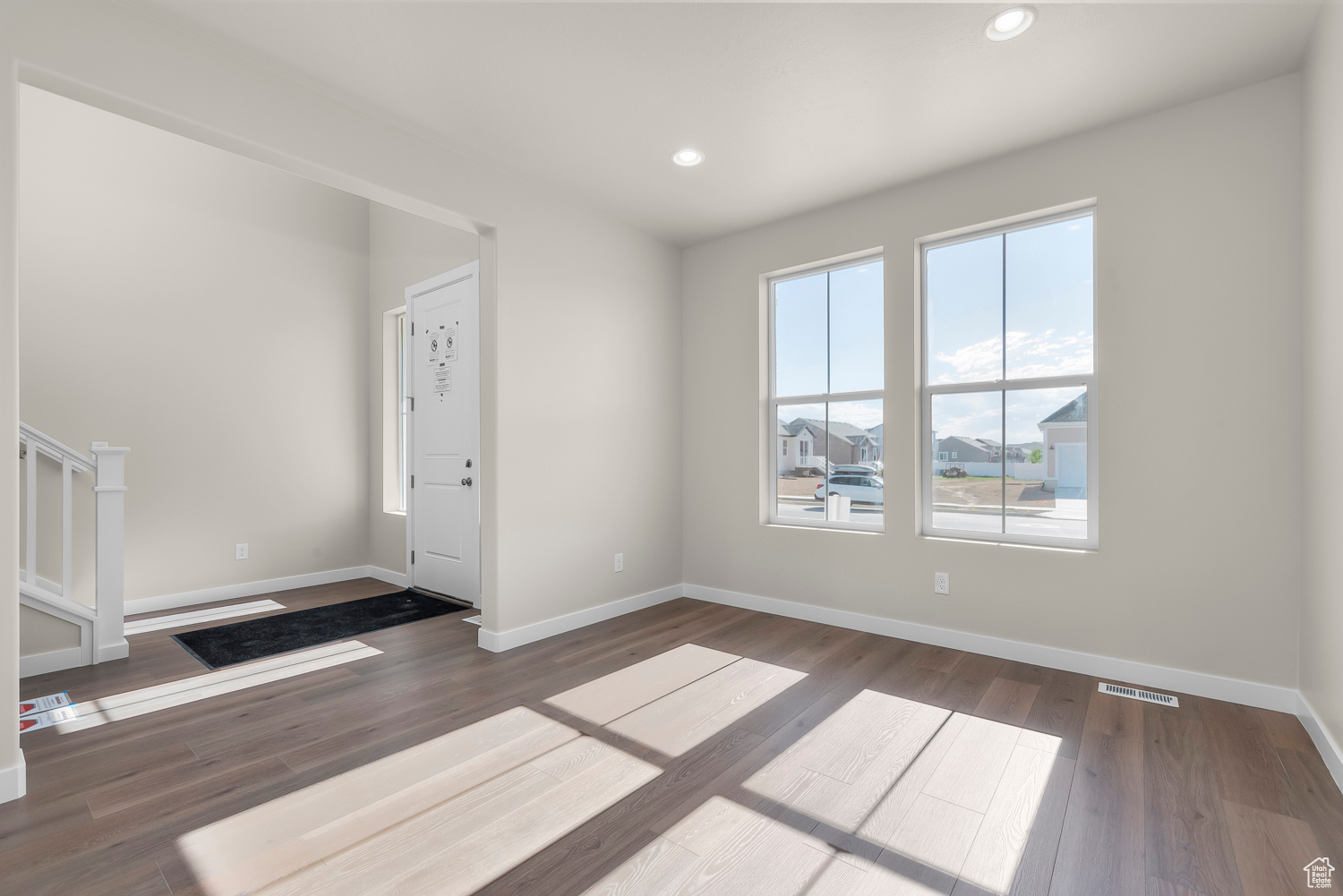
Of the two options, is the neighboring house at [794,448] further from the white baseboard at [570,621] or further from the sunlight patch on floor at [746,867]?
the sunlight patch on floor at [746,867]

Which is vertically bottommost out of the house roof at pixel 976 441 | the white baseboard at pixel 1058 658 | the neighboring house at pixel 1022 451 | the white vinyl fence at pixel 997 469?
the white baseboard at pixel 1058 658

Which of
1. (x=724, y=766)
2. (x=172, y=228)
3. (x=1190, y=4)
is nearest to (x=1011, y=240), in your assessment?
(x=1190, y=4)

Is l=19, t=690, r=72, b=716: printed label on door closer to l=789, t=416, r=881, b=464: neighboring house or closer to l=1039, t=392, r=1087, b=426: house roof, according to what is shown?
l=789, t=416, r=881, b=464: neighboring house

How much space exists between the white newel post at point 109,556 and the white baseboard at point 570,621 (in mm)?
1936

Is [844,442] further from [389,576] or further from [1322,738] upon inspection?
[389,576]

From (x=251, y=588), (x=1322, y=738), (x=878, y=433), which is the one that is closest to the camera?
(x=1322, y=738)

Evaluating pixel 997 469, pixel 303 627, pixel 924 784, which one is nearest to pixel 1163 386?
pixel 997 469

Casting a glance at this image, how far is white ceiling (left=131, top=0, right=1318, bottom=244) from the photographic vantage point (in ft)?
7.32

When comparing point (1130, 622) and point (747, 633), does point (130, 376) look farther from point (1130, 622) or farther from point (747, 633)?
point (1130, 622)

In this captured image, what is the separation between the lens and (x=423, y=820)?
187 centimetres

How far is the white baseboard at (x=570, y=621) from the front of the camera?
11.5 ft

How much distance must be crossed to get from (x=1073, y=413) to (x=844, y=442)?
1284mm

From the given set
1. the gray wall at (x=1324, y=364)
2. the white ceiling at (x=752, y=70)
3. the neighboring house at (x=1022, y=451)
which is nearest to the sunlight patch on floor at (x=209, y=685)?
the white ceiling at (x=752, y=70)

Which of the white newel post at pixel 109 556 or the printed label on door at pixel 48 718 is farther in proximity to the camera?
the white newel post at pixel 109 556
